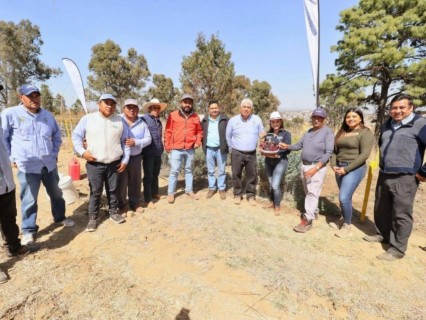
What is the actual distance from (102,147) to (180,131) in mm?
1496

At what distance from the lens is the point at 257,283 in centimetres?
270

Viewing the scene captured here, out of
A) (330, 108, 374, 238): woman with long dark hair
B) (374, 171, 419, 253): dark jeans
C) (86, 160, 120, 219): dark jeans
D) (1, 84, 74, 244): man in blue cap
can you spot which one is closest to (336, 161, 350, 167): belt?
(330, 108, 374, 238): woman with long dark hair

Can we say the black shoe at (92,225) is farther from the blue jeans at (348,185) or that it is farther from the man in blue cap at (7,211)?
the blue jeans at (348,185)

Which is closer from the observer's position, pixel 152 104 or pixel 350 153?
pixel 350 153

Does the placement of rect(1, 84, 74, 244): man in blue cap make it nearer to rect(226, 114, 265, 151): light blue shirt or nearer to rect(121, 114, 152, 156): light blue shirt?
rect(121, 114, 152, 156): light blue shirt

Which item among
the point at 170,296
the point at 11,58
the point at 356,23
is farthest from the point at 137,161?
the point at 11,58

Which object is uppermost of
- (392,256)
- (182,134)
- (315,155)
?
(182,134)

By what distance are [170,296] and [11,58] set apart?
87.3ft

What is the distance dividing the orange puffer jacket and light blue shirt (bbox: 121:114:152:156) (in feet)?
1.85

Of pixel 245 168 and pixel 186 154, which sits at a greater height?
pixel 186 154

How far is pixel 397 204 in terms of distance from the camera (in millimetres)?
3146

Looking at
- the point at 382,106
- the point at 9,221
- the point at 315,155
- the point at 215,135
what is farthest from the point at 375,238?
the point at 382,106

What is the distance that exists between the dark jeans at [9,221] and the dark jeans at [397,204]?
4.39 m

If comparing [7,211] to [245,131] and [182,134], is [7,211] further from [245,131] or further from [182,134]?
[245,131]
